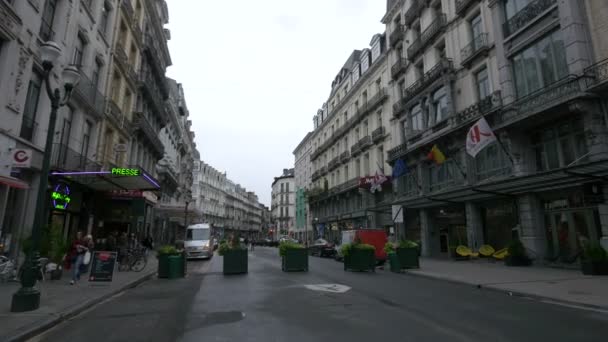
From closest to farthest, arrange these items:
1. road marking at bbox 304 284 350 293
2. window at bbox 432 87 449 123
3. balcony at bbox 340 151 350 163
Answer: road marking at bbox 304 284 350 293 < window at bbox 432 87 449 123 < balcony at bbox 340 151 350 163

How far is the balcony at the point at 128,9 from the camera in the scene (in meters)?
22.5

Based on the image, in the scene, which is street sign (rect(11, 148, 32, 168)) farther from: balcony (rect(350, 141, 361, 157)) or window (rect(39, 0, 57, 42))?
balcony (rect(350, 141, 361, 157))

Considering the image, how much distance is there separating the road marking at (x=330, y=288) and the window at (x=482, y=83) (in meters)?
16.0

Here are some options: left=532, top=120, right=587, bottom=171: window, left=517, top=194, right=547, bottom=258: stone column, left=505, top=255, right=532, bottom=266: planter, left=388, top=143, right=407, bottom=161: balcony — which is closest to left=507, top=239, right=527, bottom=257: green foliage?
left=505, top=255, right=532, bottom=266: planter

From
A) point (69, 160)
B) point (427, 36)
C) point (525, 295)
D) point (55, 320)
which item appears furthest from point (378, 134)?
point (55, 320)

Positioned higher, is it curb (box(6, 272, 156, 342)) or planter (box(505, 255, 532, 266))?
planter (box(505, 255, 532, 266))

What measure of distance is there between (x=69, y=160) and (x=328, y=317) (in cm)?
1459

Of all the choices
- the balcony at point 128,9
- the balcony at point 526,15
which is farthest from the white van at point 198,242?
the balcony at point 526,15

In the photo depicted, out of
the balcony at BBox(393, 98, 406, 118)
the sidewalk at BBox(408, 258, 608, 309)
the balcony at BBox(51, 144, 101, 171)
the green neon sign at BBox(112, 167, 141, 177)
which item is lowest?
the sidewalk at BBox(408, 258, 608, 309)

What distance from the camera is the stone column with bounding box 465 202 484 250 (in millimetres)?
21547

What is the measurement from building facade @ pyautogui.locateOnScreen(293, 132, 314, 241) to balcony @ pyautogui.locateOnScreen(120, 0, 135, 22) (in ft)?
140

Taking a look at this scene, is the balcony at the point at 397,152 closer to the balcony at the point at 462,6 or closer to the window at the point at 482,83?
the window at the point at 482,83

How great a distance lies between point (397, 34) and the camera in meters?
31.5

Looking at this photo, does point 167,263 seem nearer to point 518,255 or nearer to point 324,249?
point 518,255
